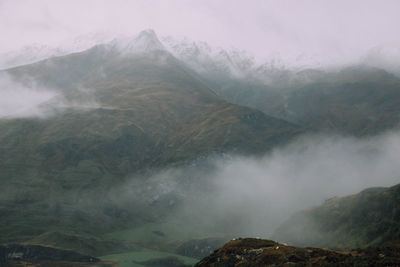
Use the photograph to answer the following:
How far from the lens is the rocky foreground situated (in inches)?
4924

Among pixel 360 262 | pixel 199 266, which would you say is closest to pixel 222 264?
pixel 199 266

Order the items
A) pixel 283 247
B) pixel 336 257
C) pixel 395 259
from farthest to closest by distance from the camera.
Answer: pixel 283 247 < pixel 336 257 < pixel 395 259

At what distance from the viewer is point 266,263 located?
14888cm

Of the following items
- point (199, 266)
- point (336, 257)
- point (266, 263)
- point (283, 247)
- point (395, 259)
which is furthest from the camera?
point (199, 266)

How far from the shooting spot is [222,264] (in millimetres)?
164125

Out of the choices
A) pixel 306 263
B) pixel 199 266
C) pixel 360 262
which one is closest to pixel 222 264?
pixel 199 266

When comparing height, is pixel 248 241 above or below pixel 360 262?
above

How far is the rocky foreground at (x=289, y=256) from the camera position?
125062 millimetres

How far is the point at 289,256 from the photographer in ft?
482

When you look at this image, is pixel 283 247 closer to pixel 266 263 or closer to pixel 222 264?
pixel 266 263

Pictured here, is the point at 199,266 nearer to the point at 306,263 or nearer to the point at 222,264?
the point at 222,264

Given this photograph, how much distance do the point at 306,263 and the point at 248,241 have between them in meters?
54.3

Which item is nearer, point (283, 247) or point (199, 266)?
point (283, 247)

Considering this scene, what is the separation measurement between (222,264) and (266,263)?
23.0m
